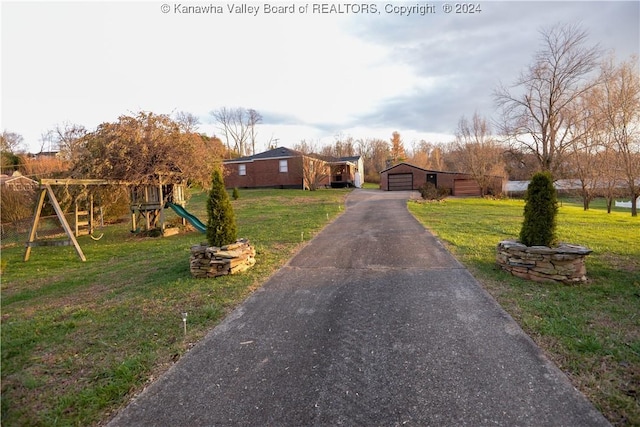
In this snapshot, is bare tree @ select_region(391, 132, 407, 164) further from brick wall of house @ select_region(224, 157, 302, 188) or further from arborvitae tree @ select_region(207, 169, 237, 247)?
arborvitae tree @ select_region(207, 169, 237, 247)

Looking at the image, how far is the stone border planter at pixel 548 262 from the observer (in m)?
5.31

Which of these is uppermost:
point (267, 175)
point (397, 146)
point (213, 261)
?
point (397, 146)

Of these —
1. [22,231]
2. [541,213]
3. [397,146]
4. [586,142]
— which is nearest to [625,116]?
[586,142]

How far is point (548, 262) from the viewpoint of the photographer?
545 centimetres

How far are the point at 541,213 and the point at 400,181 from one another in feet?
99.6

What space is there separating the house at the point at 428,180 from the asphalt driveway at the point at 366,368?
30.3 metres

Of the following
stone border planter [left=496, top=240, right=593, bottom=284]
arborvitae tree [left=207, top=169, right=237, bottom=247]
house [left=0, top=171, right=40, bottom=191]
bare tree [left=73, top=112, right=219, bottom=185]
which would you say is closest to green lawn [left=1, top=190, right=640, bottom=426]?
stone border planter [left=496, top=240, right=593, bottom=284]

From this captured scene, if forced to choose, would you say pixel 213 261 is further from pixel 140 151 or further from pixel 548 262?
pixel 140 151

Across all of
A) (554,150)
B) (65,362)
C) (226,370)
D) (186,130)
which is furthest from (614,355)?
(554,150)

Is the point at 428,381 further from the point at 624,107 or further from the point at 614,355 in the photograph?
the point at 624,107

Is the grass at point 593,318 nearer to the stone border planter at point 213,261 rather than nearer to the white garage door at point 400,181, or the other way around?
the stone border planter at point 213,261

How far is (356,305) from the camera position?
4.59 meters

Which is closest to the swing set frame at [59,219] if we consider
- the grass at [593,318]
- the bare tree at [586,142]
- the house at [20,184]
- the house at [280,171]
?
the house at [20,184]

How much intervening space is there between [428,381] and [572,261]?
4130 mm
